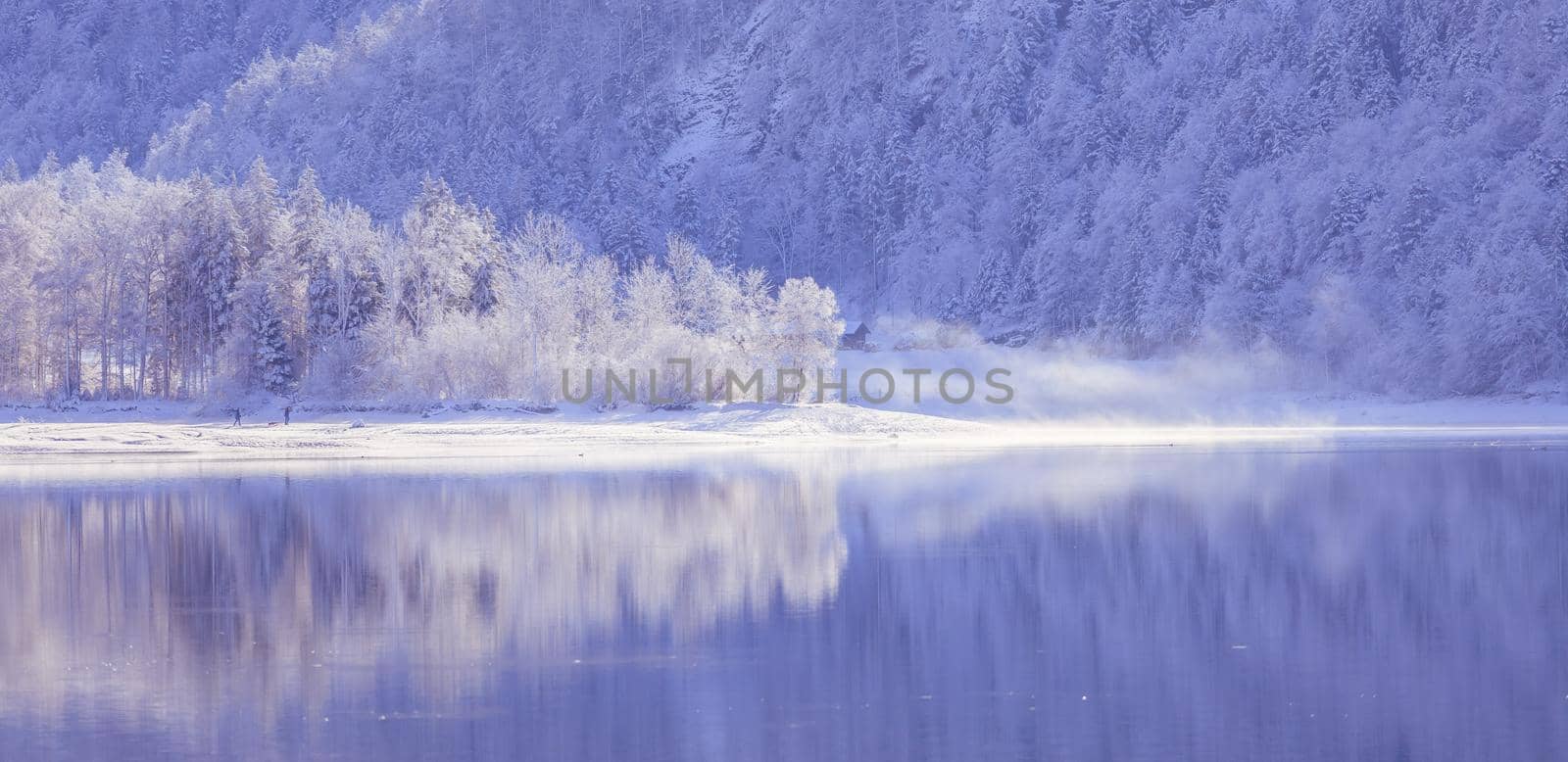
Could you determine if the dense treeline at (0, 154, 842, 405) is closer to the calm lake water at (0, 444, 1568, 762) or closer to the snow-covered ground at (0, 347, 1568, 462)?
the snow-covered ground at (0, 347, 1568, 462)

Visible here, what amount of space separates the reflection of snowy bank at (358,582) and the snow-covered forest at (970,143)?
3185cm

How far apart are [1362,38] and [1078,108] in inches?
721

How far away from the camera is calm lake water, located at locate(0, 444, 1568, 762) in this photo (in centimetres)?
1423

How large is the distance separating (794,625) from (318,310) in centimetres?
5185

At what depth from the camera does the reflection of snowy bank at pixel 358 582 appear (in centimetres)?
1722

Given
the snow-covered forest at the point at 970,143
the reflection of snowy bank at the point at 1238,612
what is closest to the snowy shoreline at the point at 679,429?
the snow-covered forest at the point at 970,143

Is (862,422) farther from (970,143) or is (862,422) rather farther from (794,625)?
(970,143)

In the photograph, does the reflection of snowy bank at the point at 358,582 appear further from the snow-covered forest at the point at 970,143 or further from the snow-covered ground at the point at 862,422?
the snow-covered forest at the point at 970,143

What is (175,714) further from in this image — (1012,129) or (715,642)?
(1012,129)

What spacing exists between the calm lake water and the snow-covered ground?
1831 centimetres

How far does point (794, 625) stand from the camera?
1930 centimetres

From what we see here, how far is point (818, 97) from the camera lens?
122 meters

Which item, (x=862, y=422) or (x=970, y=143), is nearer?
(x=862, y=422)

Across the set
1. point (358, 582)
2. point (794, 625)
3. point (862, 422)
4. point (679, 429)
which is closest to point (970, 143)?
point (862, 422)
